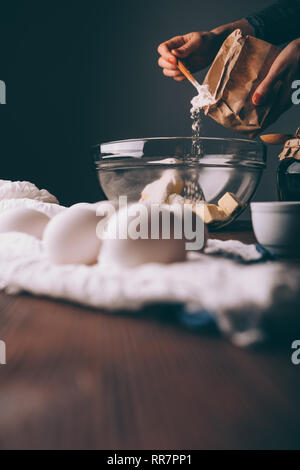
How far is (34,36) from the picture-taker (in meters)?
1.51

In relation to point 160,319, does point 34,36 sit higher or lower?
higher

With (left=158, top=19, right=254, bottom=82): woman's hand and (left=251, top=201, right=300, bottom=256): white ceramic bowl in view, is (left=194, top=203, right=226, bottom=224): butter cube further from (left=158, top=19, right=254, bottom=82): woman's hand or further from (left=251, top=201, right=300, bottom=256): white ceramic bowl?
(left=158, top=19, right=254, bottom=82): woman's hand

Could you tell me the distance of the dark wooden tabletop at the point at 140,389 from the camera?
0.14m

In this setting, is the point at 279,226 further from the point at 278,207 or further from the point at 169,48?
the point at 169,48

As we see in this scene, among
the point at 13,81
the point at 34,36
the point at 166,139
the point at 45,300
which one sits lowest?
the point at 45,300

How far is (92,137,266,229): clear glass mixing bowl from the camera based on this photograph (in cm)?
73

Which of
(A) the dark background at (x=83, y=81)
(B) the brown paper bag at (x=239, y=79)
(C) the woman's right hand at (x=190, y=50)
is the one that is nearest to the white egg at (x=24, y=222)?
(B) the brown paper bag at (x=239, y=79)

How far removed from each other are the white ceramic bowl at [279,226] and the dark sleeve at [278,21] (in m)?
0.96

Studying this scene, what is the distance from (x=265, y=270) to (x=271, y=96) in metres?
0.74

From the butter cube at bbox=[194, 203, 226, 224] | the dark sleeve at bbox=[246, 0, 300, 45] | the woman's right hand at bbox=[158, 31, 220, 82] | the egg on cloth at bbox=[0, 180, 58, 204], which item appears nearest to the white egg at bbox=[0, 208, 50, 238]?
the butter cube at bbox=[194, 203, 226, 224]

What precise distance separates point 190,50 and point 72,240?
0.86 meters
